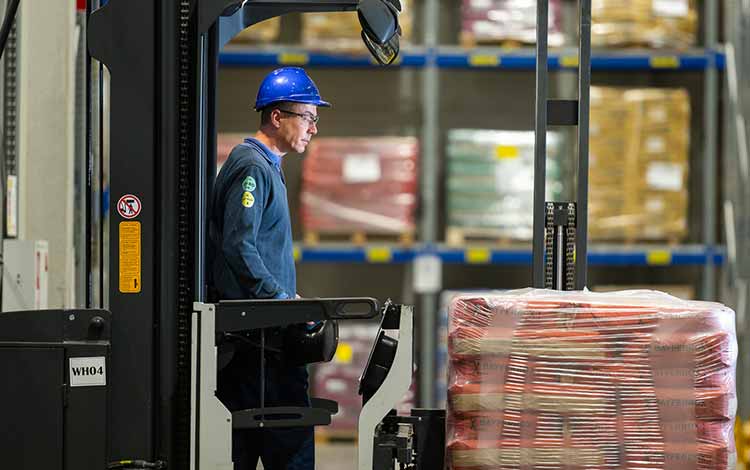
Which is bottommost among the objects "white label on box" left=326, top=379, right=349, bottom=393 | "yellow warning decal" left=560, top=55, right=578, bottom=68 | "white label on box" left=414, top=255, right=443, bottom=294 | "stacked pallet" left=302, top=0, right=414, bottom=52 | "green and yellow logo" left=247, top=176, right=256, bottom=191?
"white label on box" left=326, top=379, right=349, bottom=393

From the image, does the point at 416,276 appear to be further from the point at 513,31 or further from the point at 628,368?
the point at 628,368

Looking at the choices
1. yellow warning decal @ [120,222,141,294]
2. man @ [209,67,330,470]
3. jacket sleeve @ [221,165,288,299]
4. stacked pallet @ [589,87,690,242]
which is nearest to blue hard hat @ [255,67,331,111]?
man @ [209,67,330,470]

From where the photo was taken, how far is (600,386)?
376 cm

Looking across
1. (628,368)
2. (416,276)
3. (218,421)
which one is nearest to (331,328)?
(218,421)

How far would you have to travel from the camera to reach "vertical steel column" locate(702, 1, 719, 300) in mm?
9070

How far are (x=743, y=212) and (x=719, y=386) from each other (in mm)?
5400

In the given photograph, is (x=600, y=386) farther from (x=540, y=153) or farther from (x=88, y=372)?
(x=88, y=372)

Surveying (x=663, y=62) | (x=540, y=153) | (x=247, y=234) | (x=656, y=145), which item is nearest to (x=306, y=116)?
(x=247, y=234)

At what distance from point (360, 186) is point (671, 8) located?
9.08 feet

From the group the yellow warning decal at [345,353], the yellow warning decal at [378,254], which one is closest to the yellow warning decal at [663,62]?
the yellow warning decal at [378,254]

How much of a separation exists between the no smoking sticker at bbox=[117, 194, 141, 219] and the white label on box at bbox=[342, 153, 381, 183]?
4.88 metres

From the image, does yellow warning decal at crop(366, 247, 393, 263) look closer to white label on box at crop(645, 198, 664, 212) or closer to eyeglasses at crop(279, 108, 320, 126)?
white label on box at crop(645, 198, 664, 212)

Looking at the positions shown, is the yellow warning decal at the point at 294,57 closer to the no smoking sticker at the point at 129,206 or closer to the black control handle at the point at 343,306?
the no smoking sticker at the point at 129,206

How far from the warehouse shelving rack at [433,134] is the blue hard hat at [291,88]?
3.62 meters
